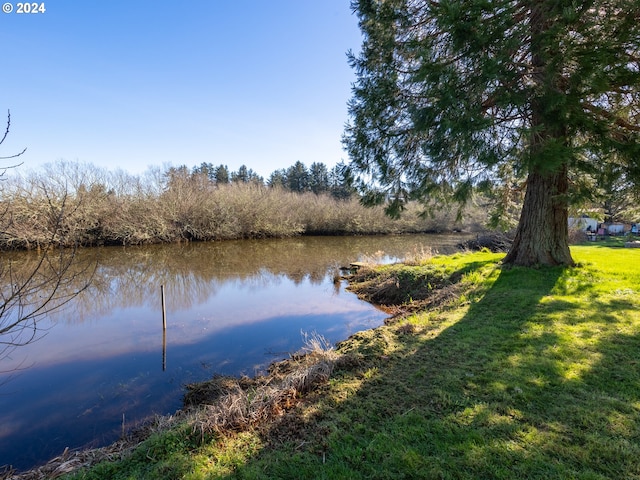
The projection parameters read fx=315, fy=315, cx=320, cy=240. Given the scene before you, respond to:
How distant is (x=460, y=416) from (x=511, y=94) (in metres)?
5.15

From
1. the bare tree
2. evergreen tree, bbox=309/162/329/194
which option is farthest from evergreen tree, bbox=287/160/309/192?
the bare tree

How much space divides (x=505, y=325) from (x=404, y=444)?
3461 millimetres

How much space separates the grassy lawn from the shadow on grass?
12mm

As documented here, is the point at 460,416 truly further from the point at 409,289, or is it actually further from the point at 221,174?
the point at 221,174

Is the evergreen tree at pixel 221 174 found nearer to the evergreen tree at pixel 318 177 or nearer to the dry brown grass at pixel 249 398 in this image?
the evergreen tree at pixel 318 177

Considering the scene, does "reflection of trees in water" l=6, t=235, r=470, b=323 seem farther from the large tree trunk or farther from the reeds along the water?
the large tree trunk

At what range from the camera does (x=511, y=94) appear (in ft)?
17.5

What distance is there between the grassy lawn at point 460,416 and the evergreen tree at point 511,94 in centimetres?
288

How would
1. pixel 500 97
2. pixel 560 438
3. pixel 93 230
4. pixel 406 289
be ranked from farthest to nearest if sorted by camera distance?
pixel 93 230 → pixel 406 289 → pixel 500 97 → pixel 560 438

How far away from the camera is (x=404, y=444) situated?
262 cm

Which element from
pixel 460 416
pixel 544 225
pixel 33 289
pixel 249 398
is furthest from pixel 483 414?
pixel 33 289

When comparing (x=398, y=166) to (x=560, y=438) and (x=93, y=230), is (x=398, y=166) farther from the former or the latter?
(x=93, y=230)

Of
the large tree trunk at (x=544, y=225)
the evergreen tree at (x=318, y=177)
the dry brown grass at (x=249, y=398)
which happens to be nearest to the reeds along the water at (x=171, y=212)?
the large tree trunk at (x=544, y=225)

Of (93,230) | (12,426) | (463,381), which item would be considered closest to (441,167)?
(463,381)
